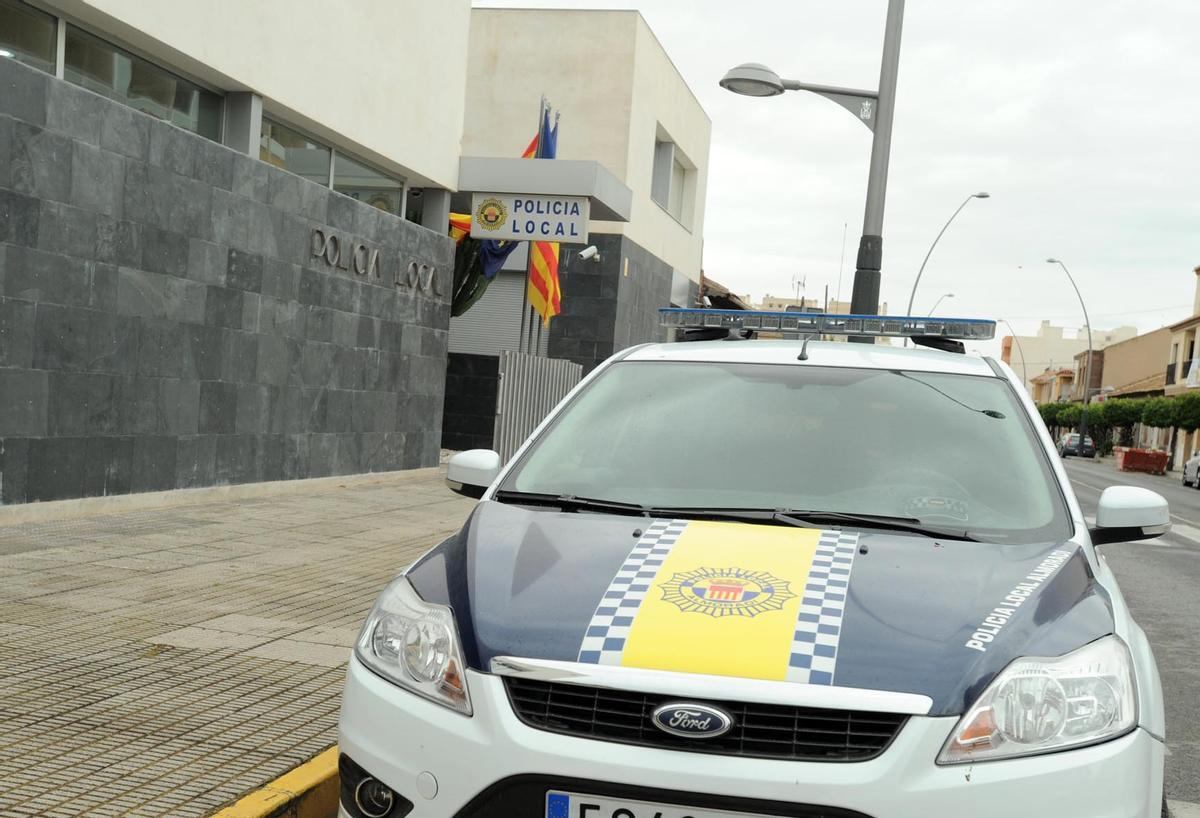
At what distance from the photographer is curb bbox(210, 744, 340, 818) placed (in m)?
3.53

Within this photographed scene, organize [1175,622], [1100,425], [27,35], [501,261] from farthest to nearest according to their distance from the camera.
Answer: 1. [1100,425]
2. [501,261]
3. [27,35]
4. [1175,622]

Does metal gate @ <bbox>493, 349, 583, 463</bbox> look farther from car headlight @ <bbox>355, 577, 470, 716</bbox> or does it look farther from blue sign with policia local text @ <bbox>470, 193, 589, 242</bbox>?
car headlight @ <bbox>355, 577, 470, 716</bbox>

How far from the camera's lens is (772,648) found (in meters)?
2.62

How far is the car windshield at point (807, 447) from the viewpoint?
357cm

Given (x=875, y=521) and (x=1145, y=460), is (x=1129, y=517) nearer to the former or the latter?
(x=875, y=521)

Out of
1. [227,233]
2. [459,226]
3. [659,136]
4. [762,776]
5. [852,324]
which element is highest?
[659,136]

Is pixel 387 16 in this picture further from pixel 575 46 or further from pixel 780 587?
pixel 780 587

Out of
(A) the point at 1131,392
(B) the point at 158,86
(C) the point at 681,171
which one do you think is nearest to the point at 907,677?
(B) the point at 158,86

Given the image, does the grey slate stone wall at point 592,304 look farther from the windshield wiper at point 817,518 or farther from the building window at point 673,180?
the windshield wiper at point 817,518

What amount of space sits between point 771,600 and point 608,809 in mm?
613

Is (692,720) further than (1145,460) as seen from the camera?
No

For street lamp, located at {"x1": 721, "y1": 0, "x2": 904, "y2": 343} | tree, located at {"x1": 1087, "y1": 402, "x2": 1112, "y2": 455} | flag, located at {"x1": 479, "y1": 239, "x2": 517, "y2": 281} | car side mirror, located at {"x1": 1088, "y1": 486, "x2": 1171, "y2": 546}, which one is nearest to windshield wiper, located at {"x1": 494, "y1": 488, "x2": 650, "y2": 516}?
car side mirror, located at {"x1": 1088, "y1": 486, "x2": 1171, "y2": 546}

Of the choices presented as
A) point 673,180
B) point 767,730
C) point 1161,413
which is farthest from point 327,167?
point 1161,413

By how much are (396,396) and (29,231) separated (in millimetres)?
6747
